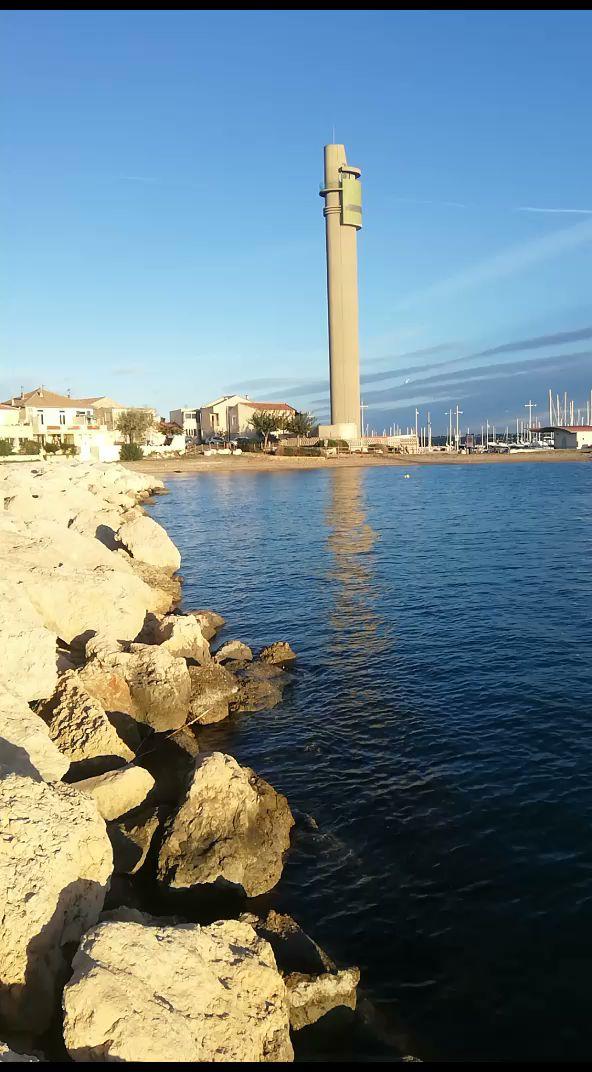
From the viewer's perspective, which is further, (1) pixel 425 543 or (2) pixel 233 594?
(1) pixel 425 543

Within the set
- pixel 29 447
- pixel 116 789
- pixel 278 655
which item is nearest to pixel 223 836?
pixel 116 789

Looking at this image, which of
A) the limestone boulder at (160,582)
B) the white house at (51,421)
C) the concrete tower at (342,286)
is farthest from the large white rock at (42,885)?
the concrete tower at (342,286)

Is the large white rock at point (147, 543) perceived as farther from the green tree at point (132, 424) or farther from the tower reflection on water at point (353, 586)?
the green tree at point (132, 424)

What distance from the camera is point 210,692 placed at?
16766mm

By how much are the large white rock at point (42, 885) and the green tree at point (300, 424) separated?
132263 mm

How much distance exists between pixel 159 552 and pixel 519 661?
49.8 feet

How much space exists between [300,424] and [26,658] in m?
129

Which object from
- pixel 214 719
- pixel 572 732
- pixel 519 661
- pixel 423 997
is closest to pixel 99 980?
pixel 423 997

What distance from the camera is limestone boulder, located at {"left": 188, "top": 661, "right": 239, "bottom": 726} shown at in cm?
1612

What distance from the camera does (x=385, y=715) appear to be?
16.0 metres

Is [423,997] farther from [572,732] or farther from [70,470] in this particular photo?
[70,470]

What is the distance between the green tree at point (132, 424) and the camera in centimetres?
13138

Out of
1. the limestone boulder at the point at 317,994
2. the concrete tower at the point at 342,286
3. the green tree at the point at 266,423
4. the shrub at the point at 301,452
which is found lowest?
the limestone boulder at the point at 317,994

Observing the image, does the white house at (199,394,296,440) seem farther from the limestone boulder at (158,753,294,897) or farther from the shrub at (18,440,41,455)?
the limestone boulder at (158,753,294,897)
